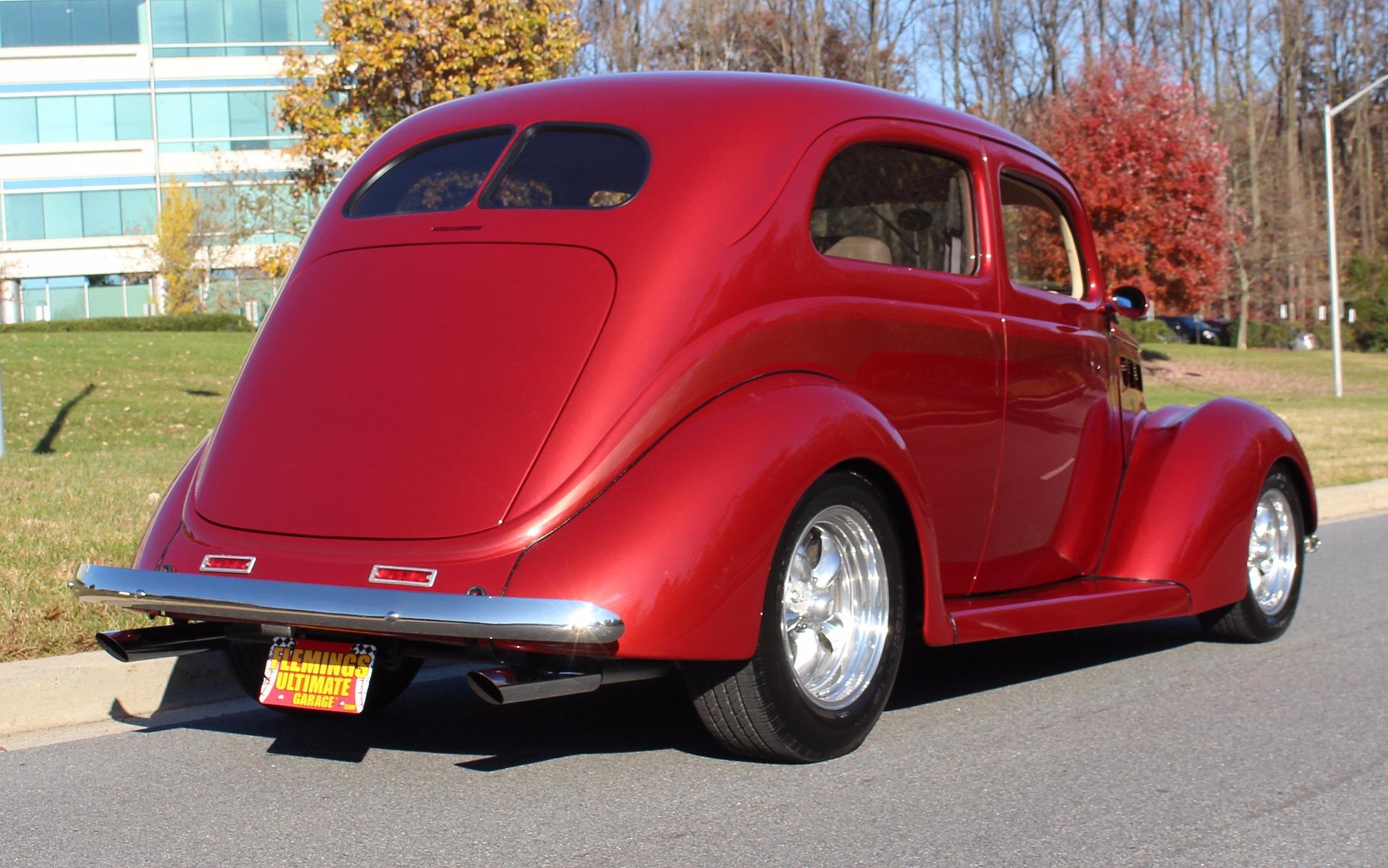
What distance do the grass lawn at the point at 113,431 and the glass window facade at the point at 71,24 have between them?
3105cm

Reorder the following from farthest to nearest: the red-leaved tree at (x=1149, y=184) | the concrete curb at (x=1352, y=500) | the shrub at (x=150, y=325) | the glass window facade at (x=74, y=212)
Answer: the glass window facade at (x=74, y=212) < the shrub at (x=150, y=325) < the red-leaved tree at (x=1149, y=184) < the concrete curb at (x=1352, y=500)

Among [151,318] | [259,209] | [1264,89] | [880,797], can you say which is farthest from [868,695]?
[1264,89]

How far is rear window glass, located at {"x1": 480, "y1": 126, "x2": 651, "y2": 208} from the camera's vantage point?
4.65 meters

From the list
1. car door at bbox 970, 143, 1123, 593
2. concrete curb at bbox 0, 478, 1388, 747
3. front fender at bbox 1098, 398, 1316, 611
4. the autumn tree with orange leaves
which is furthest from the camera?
the autumn tree with orange leaves

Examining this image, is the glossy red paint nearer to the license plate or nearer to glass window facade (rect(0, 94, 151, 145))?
the license plate

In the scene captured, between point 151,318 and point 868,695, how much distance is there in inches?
1385

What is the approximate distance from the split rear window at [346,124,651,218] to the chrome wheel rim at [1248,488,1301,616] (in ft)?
11.3

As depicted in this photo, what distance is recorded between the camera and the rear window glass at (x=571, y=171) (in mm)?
4648

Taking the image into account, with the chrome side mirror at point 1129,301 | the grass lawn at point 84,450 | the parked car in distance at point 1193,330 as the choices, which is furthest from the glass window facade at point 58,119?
the chrome side mirror at point 1129,301

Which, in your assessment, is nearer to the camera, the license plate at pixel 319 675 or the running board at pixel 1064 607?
the license plate at pixel 319 675

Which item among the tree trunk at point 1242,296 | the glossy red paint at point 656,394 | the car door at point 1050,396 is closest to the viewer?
the glossy red paint at point 656,394

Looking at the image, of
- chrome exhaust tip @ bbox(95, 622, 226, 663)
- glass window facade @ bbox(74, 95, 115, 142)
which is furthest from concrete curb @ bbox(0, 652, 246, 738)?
glass window facade @ bbox(74, 95, 115, 142)

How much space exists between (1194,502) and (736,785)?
104 inches

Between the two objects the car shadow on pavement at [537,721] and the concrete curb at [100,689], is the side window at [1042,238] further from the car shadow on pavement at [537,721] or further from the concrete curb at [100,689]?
the concrete curb at [100,689]
